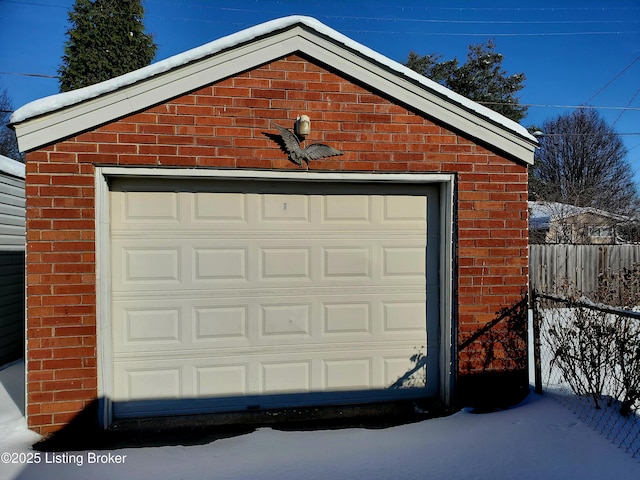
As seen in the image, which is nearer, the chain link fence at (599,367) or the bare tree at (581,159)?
the chain link fence at (599,367)

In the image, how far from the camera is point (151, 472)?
8.89 ft

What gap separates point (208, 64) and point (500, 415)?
4.06m

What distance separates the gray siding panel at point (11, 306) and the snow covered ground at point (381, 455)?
7.39 feet

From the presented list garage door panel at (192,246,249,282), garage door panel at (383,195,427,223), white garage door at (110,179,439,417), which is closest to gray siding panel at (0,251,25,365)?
white garage door at (110,179,439,417)

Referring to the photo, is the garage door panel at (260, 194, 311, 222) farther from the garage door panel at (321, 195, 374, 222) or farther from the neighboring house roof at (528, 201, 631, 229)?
the neighboring house roof at (528, 201, 631, 229)

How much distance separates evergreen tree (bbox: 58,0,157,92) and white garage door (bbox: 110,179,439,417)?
14.7 m

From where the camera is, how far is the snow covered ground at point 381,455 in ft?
8.71

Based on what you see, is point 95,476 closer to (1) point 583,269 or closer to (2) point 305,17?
(2) point 305,17

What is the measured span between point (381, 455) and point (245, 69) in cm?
341

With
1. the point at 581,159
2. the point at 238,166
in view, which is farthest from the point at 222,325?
the point at 581,159

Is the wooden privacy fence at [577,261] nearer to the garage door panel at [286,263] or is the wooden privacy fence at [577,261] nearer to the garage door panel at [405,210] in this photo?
the garage door panel at [405,210]

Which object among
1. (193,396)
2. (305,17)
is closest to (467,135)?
(305,17)

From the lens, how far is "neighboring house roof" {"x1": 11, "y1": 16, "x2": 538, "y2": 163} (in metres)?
3.26

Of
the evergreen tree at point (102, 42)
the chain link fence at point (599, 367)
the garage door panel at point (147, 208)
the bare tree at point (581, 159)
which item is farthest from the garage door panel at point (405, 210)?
the bare tree at point (581, 159)
